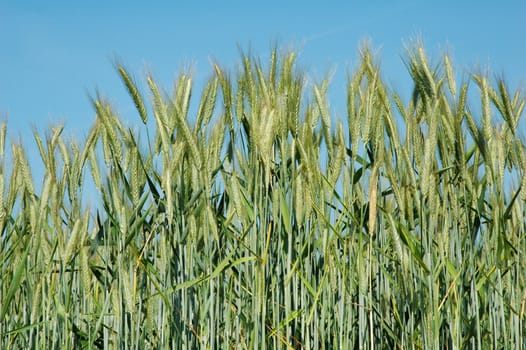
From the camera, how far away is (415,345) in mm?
2369

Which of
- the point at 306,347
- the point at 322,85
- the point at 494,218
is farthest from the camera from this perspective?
the point at 322,85

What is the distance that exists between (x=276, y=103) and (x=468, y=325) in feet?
2.93

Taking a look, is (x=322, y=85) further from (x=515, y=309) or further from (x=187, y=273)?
(x=515, y=309)

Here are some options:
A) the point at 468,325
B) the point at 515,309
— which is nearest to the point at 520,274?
the point at 515,309

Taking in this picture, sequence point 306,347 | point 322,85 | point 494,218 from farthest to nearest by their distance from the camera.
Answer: point 322,85 → point 494,218 → point 306,347

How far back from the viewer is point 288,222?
2.22m

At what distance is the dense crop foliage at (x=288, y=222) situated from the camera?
223 centimetres

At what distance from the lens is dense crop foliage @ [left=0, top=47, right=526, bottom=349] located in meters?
2.23

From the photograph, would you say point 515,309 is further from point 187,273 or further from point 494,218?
point 187,273

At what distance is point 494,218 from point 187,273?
967mm

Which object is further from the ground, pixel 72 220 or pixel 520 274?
pixel 72 220

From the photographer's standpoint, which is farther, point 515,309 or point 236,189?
→ point 515,309

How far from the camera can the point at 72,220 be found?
2.41 m

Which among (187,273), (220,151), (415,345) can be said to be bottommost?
(415,345)
